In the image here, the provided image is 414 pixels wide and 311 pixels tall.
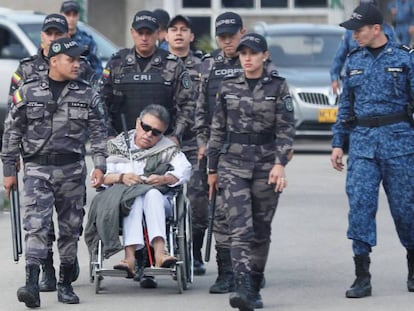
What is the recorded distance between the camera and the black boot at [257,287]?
10867 mm

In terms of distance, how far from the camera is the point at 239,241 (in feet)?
35.3

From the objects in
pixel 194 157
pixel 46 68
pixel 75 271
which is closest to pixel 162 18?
pixel 194 157

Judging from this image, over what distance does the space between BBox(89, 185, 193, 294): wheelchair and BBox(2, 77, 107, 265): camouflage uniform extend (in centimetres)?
46

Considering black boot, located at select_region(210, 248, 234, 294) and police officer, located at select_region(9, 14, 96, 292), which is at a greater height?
police officer, located at select_region(9, 14, 96, 292)

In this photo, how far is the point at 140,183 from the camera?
455 inches

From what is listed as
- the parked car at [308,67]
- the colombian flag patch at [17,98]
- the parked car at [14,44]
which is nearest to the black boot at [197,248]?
the colombian flag patch at [17,98]

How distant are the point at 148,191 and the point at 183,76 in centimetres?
113

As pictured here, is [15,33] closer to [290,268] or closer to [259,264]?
[290,268]

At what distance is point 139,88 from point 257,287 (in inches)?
74.3

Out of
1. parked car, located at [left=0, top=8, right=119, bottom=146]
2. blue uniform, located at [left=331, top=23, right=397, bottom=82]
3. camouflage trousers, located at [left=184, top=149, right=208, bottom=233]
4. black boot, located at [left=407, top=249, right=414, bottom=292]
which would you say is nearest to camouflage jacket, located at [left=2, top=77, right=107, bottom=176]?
camouflage trousers, located at [left=184, top=149, right=208, bottom=233]

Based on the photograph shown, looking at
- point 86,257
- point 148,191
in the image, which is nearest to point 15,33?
point 86,257

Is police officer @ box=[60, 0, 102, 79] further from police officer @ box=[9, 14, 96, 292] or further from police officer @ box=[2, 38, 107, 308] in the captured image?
police officer @ box=[2, 38, 107, 308]

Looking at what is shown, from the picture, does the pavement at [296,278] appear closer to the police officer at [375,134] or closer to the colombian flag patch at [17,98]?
the police officer at [375,134]

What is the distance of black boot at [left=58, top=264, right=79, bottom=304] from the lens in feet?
36.6
